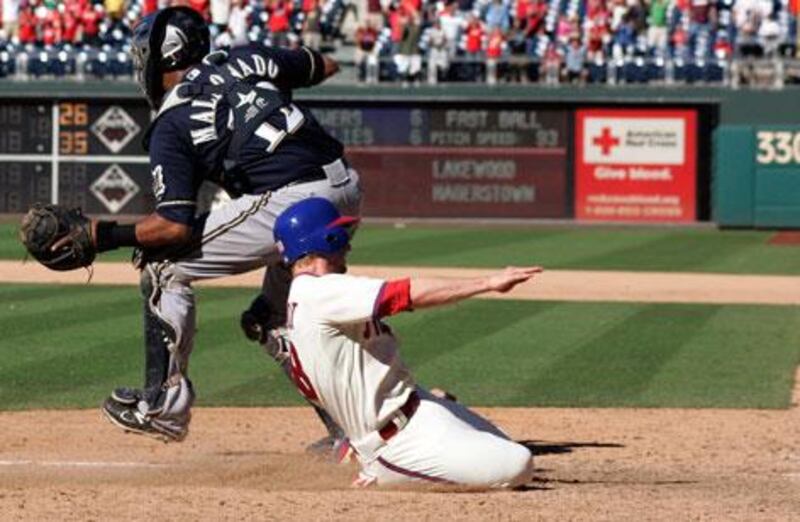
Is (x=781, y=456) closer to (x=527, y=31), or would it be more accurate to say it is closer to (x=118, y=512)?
(x=118, y=512)

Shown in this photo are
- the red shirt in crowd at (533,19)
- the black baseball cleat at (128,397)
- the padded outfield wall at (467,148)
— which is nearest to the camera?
the black baseball cleat at (128,397)

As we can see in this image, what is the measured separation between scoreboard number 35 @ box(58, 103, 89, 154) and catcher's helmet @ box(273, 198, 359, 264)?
25357 millimetres

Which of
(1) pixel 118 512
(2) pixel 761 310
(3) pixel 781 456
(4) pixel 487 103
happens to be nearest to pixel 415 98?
(4) pixel 487 103

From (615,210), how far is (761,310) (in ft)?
49.0

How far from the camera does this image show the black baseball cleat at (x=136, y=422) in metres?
8.64

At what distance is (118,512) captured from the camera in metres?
7.22

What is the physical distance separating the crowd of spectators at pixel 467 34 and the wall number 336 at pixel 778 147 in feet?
5.00

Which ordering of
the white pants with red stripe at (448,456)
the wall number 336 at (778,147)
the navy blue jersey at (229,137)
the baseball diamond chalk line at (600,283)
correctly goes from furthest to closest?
the wall number 336 at (778,147) → the baseball diamond chalk line at (600,283) → the navy blue jersey at (229,137) → the white pants with red stripe at (448,456)

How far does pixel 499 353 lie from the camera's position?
541 inches

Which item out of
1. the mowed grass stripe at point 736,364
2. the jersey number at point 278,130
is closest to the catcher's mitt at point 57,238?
the jersey number at point 278,130

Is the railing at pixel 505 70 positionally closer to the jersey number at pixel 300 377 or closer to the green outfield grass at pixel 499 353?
the green outfield grass at pixel 499 353

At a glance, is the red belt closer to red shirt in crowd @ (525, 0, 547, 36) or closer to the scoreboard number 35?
the scoreboard number 35

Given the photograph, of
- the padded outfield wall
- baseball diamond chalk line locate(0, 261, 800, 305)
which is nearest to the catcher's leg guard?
baseball diamond chalk line locate(0, 261, 800, 305)

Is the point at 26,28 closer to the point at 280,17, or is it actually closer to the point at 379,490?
the point at 280,17
